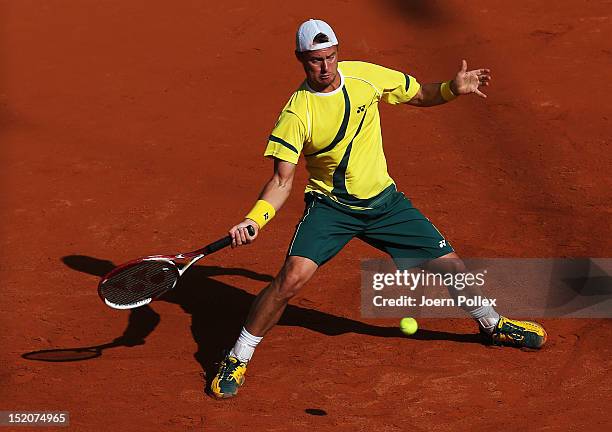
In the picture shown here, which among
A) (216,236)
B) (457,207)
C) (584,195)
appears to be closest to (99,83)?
(216,236)

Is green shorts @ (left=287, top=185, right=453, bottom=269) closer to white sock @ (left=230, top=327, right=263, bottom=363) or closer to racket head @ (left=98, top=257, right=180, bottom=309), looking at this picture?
white sock @ (left=230, top=327, right=263, bottom=363)

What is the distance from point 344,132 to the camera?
7984 mm

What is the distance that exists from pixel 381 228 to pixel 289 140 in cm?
101

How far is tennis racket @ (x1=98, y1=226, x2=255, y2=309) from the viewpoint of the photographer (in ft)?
26.5

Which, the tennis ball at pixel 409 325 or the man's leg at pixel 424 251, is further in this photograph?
the tennis ball at pixel 409 325

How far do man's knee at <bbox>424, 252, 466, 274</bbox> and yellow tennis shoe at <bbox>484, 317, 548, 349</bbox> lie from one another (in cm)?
50

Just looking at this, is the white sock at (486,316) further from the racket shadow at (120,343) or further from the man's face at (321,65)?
the racket shadow at (120,343)

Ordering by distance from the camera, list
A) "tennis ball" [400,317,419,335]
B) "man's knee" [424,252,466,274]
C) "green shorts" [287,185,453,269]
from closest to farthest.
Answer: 1. "green shorts" [287,185,453,269]
2. "man's knee" [424,252,466,274]
3. "tennis ball" [400,317,419,335]

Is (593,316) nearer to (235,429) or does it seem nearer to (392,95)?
(392,95)

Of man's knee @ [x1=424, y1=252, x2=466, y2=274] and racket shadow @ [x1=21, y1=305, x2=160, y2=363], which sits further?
racket shadow @ [x1=21, y1=305, x2=160, y2=363]

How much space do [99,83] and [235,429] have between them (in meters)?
6.61

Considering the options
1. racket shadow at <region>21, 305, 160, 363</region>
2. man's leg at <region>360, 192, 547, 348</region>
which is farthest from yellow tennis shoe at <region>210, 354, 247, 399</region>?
man's leg at <region>360, 192, 547, 348</region>

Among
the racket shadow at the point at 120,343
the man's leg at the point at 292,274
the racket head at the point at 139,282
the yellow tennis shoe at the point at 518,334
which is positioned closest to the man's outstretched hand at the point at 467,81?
the man's leg at the point at 292,274

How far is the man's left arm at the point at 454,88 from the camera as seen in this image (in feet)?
27.0
